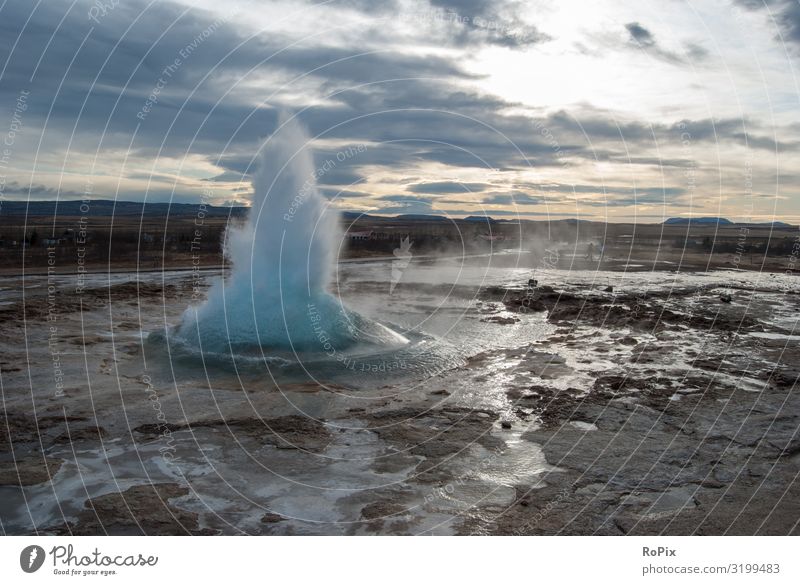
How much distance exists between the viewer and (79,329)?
18.6m

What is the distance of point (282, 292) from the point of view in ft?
56.9

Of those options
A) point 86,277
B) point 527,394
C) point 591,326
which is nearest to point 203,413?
point 527,394

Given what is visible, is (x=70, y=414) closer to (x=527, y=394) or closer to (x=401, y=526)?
(x=401, y=526)

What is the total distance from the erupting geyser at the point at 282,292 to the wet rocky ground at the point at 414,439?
174 centimetres

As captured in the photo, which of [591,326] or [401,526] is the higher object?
[591,326]

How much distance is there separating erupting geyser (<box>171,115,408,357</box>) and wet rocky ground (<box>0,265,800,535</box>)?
1.74 meters

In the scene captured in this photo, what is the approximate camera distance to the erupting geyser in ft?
53.7

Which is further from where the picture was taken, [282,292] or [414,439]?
[282,292]

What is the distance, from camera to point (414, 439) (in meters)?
10.3

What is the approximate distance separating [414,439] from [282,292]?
8400 mm

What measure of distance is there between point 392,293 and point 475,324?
8.38 meters

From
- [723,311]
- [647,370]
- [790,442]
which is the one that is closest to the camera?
[790,442]

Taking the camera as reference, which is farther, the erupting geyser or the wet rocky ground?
the erupting geyser

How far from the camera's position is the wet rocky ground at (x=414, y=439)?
7.57 meters
